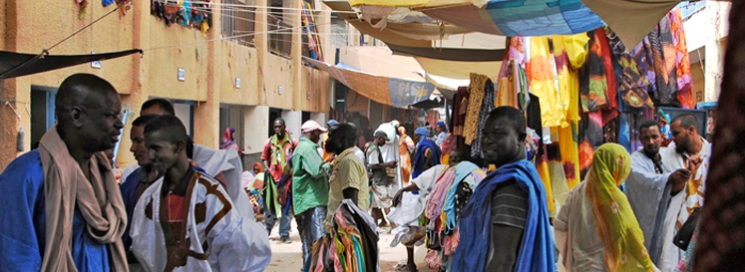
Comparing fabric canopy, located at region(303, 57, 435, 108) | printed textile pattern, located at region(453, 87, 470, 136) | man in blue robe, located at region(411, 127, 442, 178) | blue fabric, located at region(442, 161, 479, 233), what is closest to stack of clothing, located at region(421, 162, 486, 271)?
blue fabric, located at region(442, 161, 479, 233)

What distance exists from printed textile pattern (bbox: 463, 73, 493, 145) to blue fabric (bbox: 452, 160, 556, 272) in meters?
2.84

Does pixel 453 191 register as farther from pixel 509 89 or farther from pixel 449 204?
pixel 509 89

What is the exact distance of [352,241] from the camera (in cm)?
611

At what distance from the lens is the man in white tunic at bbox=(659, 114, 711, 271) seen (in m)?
4.48

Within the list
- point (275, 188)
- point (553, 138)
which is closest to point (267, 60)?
point (275, 188)

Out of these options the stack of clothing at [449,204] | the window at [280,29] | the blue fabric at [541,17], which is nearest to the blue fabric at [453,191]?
the stack of clothing at [449,204]

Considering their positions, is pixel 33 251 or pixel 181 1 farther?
pixel 181 1

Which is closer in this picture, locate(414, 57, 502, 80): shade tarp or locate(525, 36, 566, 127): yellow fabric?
locate(525, 36, 566, 127): yellow fabric

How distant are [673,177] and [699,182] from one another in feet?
1.90

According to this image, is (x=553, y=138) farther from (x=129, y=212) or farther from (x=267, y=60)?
(x=267, y=60)

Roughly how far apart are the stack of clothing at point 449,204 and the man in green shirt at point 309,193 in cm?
160

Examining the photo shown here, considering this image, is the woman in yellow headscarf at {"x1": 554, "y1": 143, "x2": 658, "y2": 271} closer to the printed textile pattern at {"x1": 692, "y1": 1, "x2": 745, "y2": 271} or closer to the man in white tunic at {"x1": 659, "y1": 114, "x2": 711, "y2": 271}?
the man in white tunic at {"x1": 659, "y1": 114, "x2": 711, "y2": 271}

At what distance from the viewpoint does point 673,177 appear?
15.6ft

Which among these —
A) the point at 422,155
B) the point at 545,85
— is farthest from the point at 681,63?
the point at 422,155
